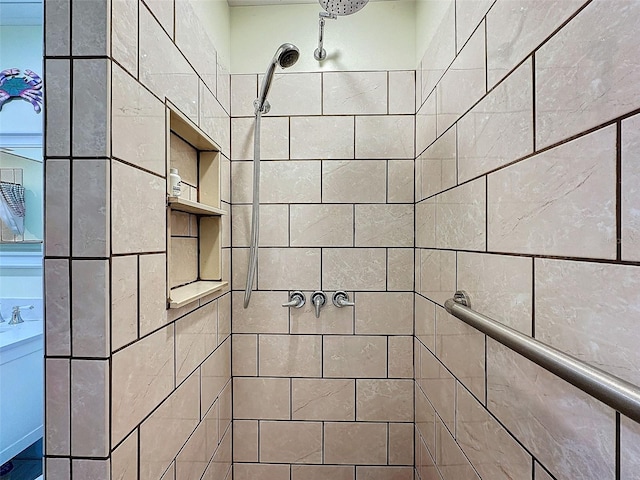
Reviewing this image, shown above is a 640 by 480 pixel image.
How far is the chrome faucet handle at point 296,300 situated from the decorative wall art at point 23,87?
1113mm

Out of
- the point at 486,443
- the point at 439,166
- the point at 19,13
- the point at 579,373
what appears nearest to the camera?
the point at 579,373

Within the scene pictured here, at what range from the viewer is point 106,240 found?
523mm

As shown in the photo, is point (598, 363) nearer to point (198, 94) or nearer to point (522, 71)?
point (522, 71)

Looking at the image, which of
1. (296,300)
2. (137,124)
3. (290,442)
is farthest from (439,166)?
(290,442)

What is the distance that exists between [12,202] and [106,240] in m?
1.17

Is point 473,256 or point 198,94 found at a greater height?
point 198,94

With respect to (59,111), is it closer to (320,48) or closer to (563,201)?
(563,201)

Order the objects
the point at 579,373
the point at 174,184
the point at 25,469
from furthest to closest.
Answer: the point at 25,469, the point at 174,184, the point at 579,373

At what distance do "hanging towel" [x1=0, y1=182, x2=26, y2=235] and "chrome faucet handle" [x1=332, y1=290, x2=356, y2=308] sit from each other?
128 centimetres

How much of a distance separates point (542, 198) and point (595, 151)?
4.2 inches

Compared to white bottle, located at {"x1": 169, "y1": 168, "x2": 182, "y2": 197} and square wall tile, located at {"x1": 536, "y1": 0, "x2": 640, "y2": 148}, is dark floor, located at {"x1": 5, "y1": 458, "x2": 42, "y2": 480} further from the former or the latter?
square wall tile, located at {"x1": 536, "y1": 0, "x2": 640, "y2": 148}

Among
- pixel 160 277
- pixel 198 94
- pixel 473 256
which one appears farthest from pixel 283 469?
pixel 198 94

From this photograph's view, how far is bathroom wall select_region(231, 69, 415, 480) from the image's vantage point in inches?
48.5

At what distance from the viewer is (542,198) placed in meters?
0.49
